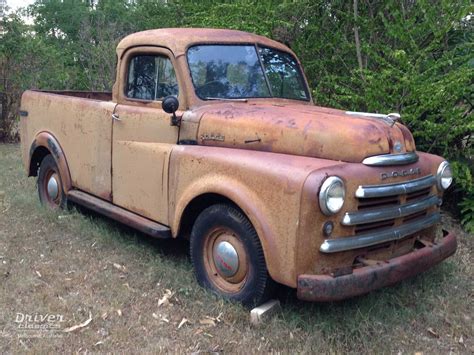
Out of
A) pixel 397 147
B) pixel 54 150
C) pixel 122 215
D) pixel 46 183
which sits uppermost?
pixel 397 147

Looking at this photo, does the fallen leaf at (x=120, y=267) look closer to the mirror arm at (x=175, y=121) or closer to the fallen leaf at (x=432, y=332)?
the mirror arm at (x=175, y=121)

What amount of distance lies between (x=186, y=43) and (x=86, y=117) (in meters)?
1.41

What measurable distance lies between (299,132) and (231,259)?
3.29ft

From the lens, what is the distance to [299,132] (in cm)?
364

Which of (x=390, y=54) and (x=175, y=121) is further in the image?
(x=390, y=54)

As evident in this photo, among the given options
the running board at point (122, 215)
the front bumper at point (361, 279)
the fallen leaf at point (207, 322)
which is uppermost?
the front bumper at point (361, 279)

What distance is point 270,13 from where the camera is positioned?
21.6ft

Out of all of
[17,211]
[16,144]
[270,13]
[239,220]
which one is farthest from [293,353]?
[16,144]

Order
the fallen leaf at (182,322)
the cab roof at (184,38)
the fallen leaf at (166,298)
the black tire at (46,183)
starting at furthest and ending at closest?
the black tire at (46,183) → the cab roof at (184,38) → the fallen leaf at (166,298) → the fallen leaf at (182,322)

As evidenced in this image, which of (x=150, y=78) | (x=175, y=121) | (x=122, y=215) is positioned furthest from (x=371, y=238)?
(x=150, y=78)

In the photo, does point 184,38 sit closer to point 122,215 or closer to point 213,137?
point 213,137

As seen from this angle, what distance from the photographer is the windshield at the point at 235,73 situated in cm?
436

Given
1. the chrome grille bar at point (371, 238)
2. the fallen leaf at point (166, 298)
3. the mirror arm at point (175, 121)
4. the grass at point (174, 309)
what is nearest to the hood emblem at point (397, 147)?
the chrome grille bar at point (371, 238)

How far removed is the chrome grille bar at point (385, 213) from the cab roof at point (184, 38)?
202 cm
